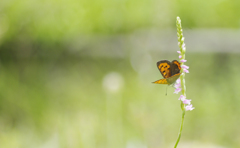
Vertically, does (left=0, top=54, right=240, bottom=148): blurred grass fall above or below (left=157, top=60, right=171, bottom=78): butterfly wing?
below

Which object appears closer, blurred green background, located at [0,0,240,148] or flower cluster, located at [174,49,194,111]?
flower cluster, located at [174,49,194,111]

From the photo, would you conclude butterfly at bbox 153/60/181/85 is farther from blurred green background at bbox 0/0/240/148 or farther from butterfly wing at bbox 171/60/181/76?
blurred green background at bbox 0/0/240/148

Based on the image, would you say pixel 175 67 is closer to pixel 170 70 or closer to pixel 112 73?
pixel 170 70

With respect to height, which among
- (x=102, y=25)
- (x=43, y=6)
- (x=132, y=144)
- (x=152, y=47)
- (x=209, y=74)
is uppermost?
(x=43, y=6)

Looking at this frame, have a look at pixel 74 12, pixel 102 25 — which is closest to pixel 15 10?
pixel 74 12

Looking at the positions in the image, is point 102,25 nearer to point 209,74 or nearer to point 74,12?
point 74,12

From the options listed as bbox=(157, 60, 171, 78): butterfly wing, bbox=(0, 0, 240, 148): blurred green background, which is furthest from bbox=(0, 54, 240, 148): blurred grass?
bbox=(157, 60, 171, 78): butterfly wing

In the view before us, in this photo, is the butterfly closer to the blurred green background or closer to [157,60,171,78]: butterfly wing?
[157,60,171,78]: butterfly wing

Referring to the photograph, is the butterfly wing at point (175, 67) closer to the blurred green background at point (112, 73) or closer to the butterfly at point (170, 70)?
the butterfly at point (170, 70)

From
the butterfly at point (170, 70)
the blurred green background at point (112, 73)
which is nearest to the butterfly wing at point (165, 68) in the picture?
the butterfly at point (170, 70)
